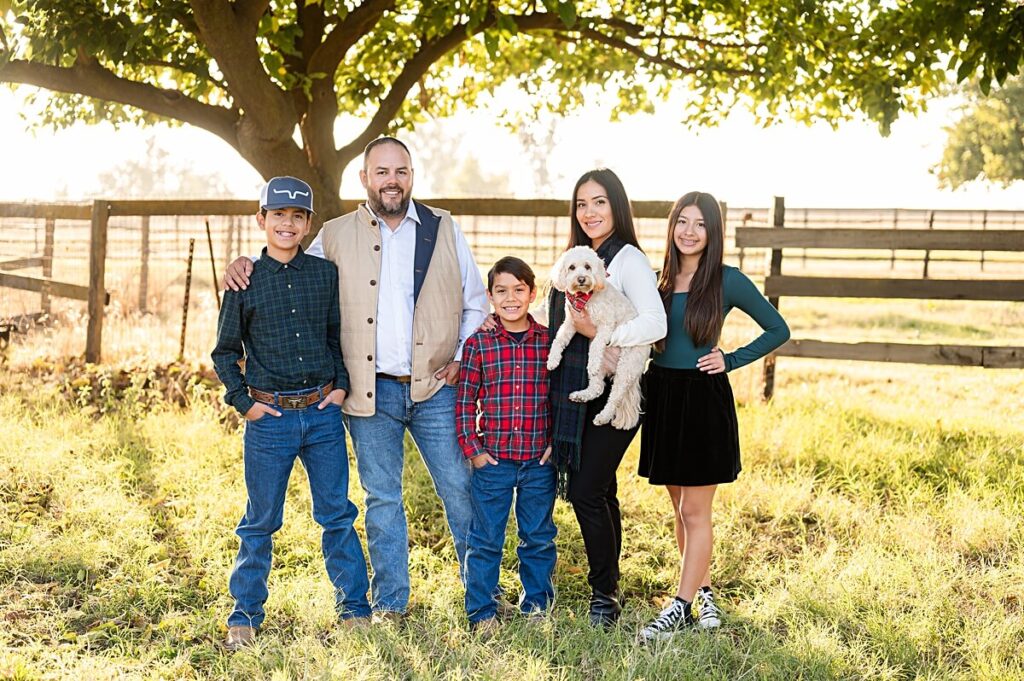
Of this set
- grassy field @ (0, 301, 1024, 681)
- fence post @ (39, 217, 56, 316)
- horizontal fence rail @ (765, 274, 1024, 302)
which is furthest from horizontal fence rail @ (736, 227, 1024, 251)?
fence post @ (39, 217, 56, 316)

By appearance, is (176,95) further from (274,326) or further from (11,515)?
(274,326)

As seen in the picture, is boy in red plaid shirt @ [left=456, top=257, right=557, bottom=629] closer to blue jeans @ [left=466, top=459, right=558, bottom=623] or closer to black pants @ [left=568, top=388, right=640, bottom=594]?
blue jeans @ [left=466, top=459, right=558, bottom=623]

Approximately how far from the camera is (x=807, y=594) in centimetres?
433

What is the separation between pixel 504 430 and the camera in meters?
3.95

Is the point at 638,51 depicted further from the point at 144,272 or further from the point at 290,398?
the point at 144,272


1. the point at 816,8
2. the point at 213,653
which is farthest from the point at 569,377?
the point at 816,8

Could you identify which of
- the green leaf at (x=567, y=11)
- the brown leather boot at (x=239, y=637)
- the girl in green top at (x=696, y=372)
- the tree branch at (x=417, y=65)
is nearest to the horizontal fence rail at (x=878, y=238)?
the tree branch at (x=417, y=65)

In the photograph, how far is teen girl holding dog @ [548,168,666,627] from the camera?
149 inches

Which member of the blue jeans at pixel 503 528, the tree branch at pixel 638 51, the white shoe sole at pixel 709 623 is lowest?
the white shoe sole at pixel 709 623

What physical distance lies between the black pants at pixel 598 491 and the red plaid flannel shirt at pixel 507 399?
0.68ft

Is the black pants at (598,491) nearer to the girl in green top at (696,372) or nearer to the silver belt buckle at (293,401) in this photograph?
the girl in green top at (696,372)

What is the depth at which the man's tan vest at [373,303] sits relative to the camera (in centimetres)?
393

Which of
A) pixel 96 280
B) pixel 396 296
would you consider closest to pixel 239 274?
pixel 396 296

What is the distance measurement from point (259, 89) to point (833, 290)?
5061mm
